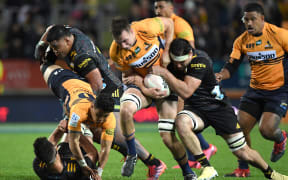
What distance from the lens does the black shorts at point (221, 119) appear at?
651 centimetres

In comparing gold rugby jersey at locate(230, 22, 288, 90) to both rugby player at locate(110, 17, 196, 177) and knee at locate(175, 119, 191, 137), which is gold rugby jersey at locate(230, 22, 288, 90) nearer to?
rugby player at locate(110, 17, 196, 177)

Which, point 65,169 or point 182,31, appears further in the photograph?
point 182,31

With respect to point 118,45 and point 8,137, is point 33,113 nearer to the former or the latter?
point 8,137

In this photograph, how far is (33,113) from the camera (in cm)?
1557

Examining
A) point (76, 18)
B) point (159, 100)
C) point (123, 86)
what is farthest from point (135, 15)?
point (159, 100)

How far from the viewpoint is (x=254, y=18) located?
743 cm

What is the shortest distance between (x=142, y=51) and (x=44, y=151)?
6.50 feet

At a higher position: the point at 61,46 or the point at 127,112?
the point at 61,46

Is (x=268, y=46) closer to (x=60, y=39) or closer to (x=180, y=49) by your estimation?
(x=180, y=49)

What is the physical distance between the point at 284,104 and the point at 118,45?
2.62 meters

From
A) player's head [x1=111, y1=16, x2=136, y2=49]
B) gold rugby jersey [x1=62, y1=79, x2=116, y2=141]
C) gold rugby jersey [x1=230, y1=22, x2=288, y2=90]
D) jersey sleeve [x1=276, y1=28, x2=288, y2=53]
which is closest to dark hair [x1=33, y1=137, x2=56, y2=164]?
gold rugby jersey [x1=62, y1=79, x2=116, y2=141]

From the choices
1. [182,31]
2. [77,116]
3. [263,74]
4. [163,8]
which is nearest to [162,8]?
[163,8]

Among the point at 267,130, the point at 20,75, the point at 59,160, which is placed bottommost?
the point at 20,75

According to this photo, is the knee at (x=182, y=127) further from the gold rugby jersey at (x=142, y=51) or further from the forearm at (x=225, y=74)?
the forearm at (x=225, y=74)
